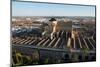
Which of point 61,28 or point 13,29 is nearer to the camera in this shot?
point 13,29

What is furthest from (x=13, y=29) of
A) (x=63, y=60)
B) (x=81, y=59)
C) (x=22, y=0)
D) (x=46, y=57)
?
(x=81, y=59)

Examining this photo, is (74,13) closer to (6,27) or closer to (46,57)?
(46,57)

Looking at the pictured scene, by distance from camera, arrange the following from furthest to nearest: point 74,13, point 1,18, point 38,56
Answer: point 74,13 < point 38,56 < point 1,18

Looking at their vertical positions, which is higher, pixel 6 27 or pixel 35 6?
pixel 35 6

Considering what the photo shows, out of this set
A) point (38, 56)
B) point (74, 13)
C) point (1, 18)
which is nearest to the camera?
point (1, 18)

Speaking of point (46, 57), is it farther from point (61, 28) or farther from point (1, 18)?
point (1, 18)

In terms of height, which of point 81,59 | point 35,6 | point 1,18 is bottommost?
point 81,59

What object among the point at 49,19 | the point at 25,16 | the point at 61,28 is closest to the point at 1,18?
the point at 25,16
